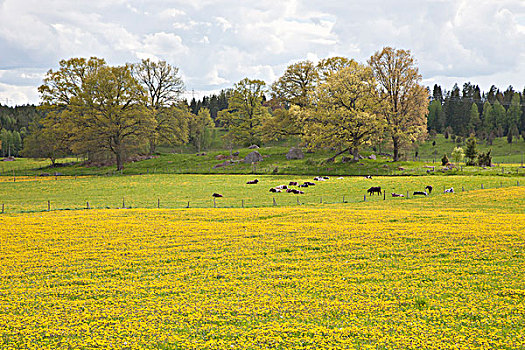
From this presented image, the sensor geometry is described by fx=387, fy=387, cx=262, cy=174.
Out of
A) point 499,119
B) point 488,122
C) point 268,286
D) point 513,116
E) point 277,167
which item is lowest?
point 268,286

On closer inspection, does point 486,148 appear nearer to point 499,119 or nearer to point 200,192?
point 499,119

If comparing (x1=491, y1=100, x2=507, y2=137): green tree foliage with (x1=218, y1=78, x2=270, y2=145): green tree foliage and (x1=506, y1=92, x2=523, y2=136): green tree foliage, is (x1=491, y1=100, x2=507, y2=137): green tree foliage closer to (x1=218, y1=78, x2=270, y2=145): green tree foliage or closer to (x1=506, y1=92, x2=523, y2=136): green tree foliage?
(x1=506, y1=92, x2=523, y2=136): green tree foliage

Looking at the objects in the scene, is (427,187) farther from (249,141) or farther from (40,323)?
(249,141)

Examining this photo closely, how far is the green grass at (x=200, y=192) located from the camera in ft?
132

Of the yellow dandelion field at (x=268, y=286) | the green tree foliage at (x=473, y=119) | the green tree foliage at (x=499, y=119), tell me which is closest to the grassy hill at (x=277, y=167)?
the yellow dandelion field at (x=268, y=286)

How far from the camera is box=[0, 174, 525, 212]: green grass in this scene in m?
40.3

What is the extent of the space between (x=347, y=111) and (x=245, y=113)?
38.3m

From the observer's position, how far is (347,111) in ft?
224

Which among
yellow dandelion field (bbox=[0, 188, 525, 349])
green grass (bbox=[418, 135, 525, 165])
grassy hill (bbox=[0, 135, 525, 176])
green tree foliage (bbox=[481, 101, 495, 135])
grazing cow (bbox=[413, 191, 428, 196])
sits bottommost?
yellow dandelion field (bbox=[0, 188, 525, 349])

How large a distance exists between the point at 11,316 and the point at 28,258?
26.0ft

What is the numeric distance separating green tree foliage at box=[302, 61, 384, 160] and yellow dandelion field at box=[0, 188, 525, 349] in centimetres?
4511

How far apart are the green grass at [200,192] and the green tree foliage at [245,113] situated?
127 feet

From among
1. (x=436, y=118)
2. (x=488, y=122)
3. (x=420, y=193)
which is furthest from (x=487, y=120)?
(x=420, y=193)

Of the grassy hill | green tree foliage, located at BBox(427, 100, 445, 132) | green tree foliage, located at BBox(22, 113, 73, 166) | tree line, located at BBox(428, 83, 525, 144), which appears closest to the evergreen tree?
tree line, located at BBox(428, 83, 525, 144)
